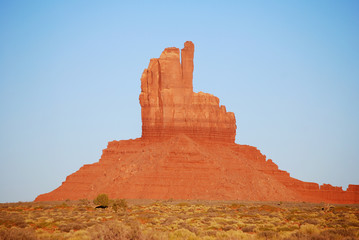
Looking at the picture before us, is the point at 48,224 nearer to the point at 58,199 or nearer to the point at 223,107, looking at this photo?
the point at 58,199

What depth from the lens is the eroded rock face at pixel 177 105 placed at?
111 m

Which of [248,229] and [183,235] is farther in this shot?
[248,229]

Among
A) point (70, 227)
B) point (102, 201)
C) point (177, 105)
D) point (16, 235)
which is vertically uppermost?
point (177, 105)

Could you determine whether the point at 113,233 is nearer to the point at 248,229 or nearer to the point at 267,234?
the point at 267,234

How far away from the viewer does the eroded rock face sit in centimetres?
11075

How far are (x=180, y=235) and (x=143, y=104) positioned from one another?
3444 inches

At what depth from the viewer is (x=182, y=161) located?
96562 millimetres

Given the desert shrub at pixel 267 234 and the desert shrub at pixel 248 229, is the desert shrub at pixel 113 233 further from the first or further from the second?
the desert shrub at pixel 248 229

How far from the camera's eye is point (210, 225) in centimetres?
3375

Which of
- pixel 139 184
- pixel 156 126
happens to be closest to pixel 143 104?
Answer: pixel 156 126

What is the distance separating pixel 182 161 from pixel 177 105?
18.8 meters

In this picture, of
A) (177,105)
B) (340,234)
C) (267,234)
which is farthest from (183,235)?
(177,105)

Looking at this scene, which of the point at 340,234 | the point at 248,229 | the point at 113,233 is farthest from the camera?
the point at 248,229

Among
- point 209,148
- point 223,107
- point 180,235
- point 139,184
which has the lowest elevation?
point 180,235
